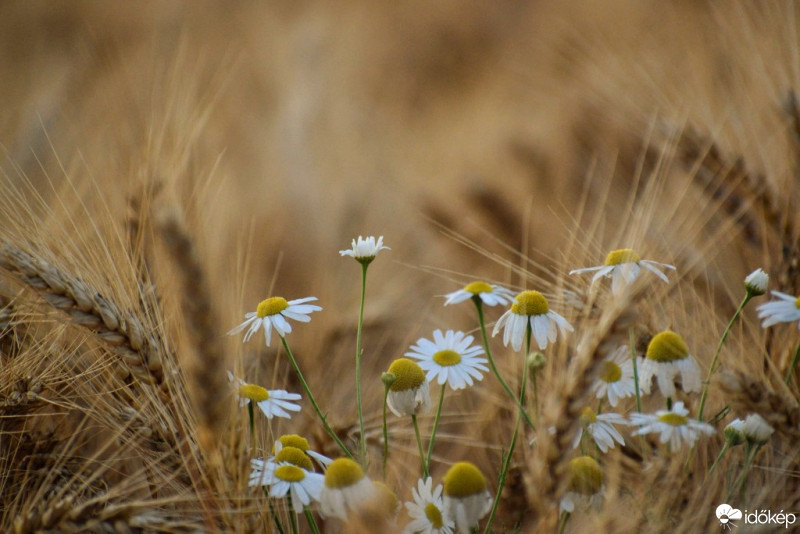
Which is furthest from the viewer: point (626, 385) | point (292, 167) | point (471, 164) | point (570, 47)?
point (292, 167)

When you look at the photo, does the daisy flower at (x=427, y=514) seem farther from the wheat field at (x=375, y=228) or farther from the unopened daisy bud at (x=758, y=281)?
the unopened daisy bud at (x=758, y=281)

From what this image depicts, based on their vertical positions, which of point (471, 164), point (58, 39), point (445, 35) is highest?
point (58, 39)

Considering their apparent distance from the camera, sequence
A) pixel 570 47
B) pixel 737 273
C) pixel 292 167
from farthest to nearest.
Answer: pixel 292 167
pixel 570 47
pixel 737 273

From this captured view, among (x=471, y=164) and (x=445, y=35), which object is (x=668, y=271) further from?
(x=445, y=35)

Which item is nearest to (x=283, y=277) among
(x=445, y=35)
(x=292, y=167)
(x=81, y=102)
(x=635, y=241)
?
(x=292, y=167)

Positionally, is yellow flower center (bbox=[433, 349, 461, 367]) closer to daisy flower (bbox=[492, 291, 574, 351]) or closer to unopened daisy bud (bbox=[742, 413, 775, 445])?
daisy flower (bbox=[492, 291, 574, 351])

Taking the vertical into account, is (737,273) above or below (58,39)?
below

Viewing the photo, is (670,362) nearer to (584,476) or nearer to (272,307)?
(584,476)
